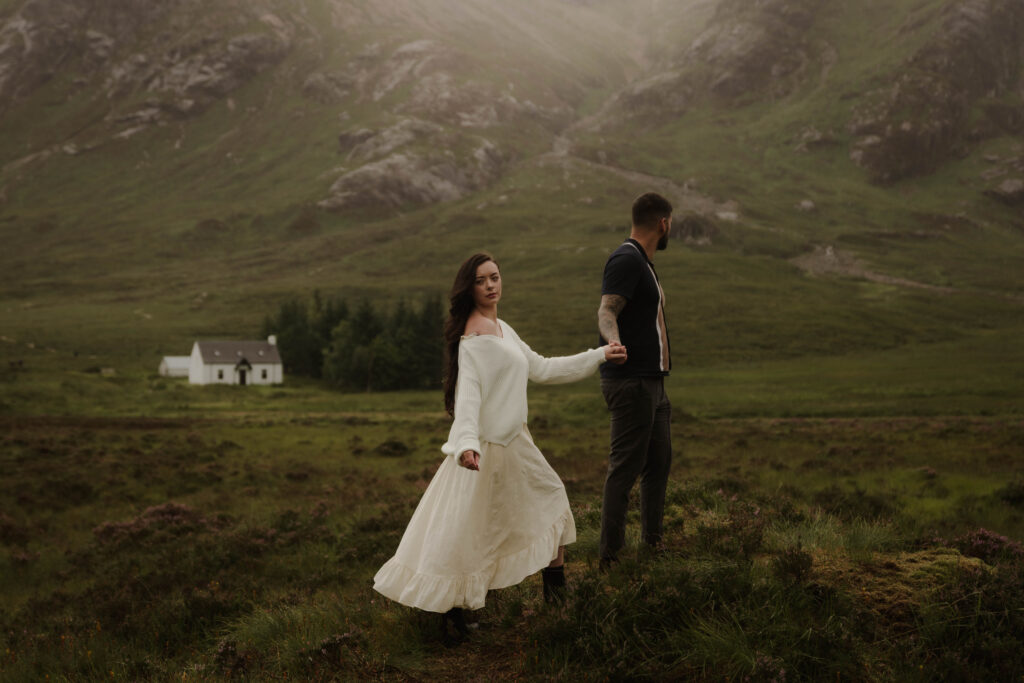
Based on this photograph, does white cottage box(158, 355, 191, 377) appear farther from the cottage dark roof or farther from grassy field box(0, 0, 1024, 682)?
grassy field box(0, 0, 1024, 682)

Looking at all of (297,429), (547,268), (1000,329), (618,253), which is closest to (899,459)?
(618,253)

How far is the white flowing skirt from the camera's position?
5.89 m

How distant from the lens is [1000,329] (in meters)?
115

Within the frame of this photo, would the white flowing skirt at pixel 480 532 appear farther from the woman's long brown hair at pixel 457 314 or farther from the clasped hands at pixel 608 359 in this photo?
the woman's long brown hair at pixel 457 314

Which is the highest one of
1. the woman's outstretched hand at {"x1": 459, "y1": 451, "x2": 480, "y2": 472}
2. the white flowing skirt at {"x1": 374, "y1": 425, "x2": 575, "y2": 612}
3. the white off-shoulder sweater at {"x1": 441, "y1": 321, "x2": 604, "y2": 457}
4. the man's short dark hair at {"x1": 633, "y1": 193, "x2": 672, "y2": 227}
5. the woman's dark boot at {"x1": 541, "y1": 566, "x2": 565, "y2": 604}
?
the man's short dark hair at {"x1": 633, "y1": 193, "x2": 672, "y2": 227}

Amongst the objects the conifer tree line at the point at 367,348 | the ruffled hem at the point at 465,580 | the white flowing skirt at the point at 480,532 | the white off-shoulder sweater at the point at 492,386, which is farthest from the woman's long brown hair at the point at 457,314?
the conifer tree line at the point at 367,348

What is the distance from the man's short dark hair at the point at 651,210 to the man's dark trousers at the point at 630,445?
5.24ft

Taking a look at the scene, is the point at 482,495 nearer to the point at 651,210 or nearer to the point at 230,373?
the point at 651,210

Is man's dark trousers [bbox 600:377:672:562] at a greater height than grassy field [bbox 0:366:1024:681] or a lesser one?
greater

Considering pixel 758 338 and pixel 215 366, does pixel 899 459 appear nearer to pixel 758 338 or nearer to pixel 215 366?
pixel 215 366

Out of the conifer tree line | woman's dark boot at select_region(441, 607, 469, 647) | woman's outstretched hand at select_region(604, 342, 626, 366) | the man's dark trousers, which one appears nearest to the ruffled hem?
woman's dark boot at select_region(441, 607, 469, 647)

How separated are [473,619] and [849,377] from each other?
7019cm

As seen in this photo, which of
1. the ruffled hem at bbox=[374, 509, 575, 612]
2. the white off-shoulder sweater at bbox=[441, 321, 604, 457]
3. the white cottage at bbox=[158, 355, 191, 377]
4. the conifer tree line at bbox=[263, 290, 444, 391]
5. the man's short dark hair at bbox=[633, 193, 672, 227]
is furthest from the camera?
the white cottage at bbox=[158, 355, 191, 377]

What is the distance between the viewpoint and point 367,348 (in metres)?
80.6
